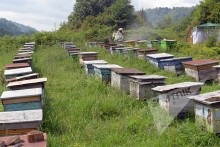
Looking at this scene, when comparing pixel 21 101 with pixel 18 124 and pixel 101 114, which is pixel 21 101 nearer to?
pixel 18 124

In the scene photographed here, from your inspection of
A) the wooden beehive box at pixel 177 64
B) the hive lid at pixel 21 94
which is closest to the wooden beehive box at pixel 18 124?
the hive lid at pixel 21 94

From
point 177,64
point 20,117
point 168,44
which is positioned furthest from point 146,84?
point 168,44

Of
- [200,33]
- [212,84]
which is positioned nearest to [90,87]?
[212,84]

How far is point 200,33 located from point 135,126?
1985cm

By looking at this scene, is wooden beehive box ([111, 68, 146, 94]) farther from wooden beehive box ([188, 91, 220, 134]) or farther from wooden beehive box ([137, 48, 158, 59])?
wooden beehive box ([137, 48, 158, 59])

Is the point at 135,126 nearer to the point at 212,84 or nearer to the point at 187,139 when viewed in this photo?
the point at 187,139

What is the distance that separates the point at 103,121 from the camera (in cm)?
618

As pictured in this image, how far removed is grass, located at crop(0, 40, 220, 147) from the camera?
16.5ft

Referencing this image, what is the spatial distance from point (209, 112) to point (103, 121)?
198 cm

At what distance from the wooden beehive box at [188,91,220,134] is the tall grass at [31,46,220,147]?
0.12m

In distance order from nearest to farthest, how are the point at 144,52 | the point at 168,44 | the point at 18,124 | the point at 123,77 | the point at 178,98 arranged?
1. the point at 18,124
2. the point at 178,98
3. the point at 123,77
4. the point at 144,52
5. the point at 168,44

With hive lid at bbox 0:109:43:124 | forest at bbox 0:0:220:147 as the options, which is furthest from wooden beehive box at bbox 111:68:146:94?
hive lid at bbox 0:109:43:124

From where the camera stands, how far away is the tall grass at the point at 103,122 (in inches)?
197

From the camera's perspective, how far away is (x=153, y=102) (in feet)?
22.4
